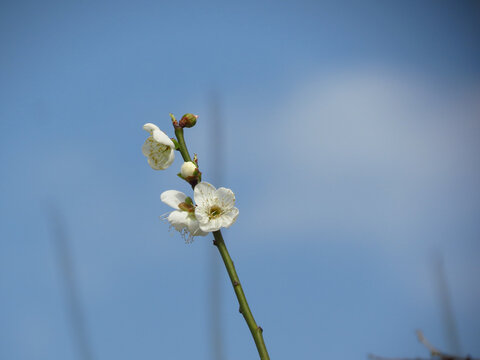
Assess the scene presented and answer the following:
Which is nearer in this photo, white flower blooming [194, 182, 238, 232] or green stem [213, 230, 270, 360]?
green stem [213, 230, 270, 360]

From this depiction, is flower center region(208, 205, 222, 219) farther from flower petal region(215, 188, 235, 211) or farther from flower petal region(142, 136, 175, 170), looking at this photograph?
flower petal region(142, 136, 175, 170)

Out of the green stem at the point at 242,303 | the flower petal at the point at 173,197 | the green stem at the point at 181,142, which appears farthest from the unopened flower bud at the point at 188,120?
the green stem at the point at 242,303

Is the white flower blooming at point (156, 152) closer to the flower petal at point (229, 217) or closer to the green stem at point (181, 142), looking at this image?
the green stem at point (181, 142)

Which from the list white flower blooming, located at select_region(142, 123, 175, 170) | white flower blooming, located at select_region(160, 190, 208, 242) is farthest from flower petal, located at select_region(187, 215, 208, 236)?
white flower blooming, located at select_region(142, 123, 175, 170)

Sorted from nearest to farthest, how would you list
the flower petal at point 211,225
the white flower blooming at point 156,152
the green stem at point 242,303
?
1. the green stem at point 242,303
2. the flower petal at point 211,225
3. the white flower blooming at point 156,152

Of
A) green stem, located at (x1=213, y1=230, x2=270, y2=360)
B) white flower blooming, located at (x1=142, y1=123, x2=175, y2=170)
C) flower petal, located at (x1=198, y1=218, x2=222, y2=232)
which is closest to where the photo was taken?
green stem, located at (x1=213, y1=230, x2=270, y2=360)

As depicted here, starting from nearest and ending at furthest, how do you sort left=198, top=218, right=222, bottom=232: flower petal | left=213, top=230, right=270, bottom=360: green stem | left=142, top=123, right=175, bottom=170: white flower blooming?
left=213, top=230, right=270, bottom=360: green stem → left=198, top=218, right=222, bottom=232: flower petal → left=142, top=123, right=175, bottom=170: white flower blooming

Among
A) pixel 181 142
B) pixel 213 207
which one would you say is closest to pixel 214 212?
pixel 213 207
